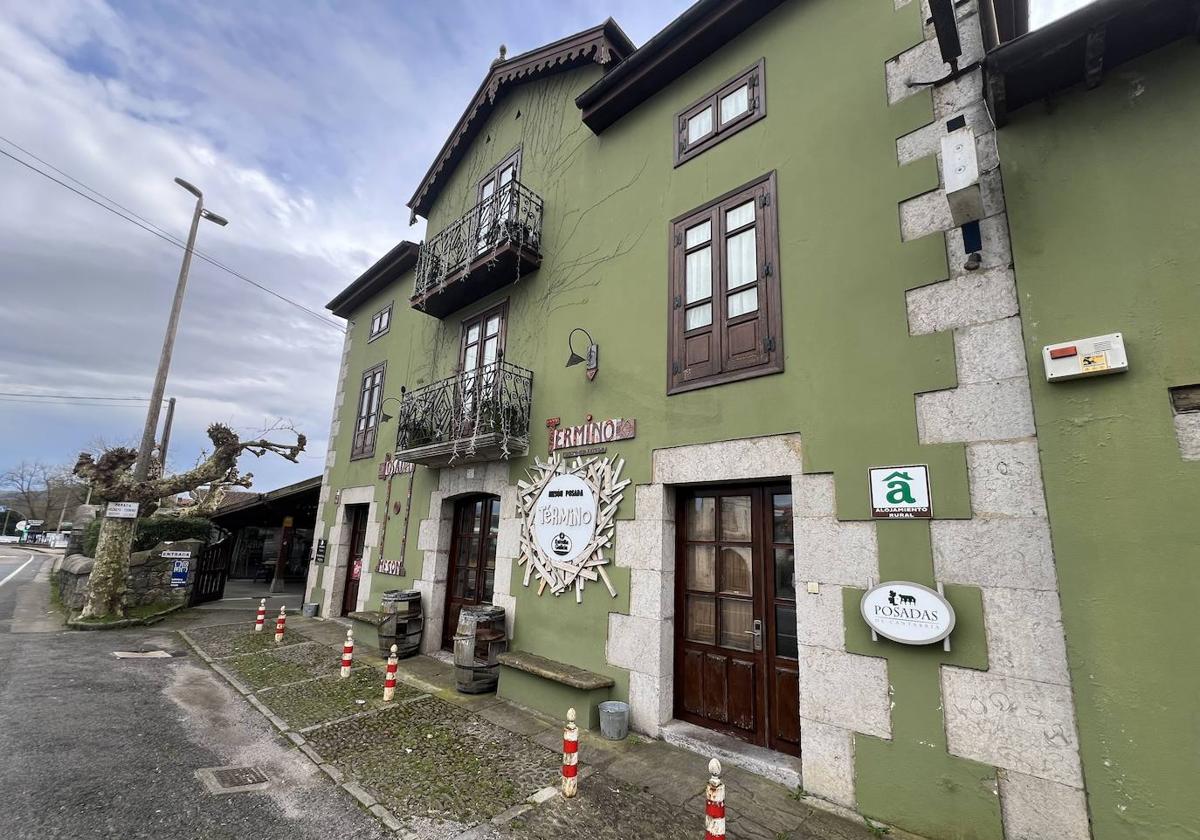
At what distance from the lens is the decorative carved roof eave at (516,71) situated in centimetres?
853

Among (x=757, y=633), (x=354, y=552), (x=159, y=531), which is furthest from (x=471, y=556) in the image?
(x=159, y=531)

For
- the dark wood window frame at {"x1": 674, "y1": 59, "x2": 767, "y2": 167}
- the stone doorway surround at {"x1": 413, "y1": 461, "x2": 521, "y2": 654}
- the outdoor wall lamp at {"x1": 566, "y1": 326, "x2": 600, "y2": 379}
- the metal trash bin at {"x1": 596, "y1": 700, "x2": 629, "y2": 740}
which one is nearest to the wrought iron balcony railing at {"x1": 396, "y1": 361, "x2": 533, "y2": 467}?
the stone doorway surround at {"x1": 413, "y1": 461, "x2": 521, "y2": 654}

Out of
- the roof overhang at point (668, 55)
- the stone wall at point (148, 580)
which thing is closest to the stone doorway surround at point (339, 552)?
the stone wall at point (148, 580)

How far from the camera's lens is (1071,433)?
372 centimetres

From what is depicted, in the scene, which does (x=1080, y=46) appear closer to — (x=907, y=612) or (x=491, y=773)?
(x=907, y=612)

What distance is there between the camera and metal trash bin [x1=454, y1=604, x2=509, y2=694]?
723cm

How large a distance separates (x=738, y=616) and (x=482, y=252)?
700 centimetres

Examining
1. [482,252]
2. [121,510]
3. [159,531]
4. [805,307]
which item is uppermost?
[482,252]

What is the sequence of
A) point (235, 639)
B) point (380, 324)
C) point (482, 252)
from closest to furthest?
point (482, 252)
point (235, 639)
point (380, 324)

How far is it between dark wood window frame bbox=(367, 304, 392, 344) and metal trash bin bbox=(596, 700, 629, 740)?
1081 cm

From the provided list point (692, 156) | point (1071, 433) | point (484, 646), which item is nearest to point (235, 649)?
point (484, 646)

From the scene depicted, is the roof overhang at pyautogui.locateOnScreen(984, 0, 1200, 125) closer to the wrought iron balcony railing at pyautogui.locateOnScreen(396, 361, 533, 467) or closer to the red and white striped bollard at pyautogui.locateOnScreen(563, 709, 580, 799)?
the red and white striped bollard at pyautogui.locateOnScreen(563, 709, 580, 799)

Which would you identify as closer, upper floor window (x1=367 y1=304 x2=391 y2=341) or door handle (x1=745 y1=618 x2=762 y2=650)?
door handle (x1=745 y1=618 x2=762 y2=650)

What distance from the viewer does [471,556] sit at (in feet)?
30.6
